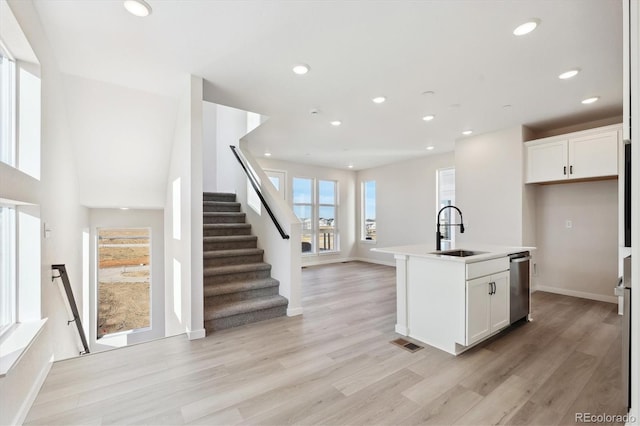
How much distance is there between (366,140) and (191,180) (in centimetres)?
335

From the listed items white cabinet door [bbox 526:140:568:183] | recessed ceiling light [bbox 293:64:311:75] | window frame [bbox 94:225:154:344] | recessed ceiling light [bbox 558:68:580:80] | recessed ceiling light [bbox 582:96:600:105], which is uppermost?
recessed ceiling light [bbox 293:64:311:75]

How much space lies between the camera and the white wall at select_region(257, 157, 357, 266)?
7.53m

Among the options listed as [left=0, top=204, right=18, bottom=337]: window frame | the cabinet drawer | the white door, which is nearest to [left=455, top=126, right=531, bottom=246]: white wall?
the cabinet drawer

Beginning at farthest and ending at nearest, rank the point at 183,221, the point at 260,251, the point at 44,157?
the point at 260,251 < the point at 183,221 < the point at 44,157

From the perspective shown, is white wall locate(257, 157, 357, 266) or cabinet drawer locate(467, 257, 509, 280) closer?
cabinet drawer locate(467, 257, 509, 280)

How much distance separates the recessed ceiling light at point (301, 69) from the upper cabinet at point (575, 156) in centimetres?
365

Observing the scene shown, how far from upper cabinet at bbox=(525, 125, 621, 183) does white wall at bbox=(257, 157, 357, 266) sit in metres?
4.59

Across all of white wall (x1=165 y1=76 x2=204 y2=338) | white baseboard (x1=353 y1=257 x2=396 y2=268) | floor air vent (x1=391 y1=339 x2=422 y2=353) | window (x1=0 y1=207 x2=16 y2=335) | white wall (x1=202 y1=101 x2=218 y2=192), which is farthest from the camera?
white baseboard (x1=353 y1=257 x2=396 y2=268)

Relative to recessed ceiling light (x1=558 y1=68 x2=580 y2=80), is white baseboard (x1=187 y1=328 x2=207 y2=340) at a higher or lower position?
lower

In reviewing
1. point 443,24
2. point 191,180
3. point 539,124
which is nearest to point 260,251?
point 191,180

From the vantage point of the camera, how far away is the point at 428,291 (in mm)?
2812

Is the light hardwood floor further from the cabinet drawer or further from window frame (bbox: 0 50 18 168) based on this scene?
window frame (bbox: 0 50 18 168)

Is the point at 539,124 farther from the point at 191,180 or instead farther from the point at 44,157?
the point at 44,157

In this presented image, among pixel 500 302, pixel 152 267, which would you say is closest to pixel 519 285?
pixel 500 302
